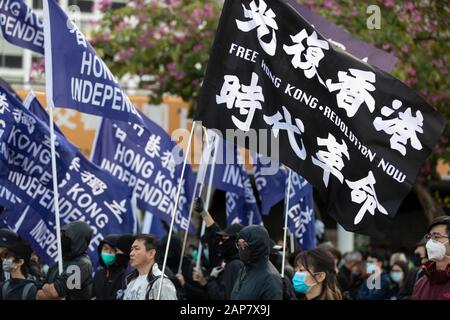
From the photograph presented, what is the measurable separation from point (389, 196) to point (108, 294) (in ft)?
11.7

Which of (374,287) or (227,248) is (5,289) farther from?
(374,287)

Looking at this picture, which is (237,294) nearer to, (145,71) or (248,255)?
(248,255)

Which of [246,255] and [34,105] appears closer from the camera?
[246,255]

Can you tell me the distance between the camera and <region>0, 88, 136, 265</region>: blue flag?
1123cm

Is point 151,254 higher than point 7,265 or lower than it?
higher

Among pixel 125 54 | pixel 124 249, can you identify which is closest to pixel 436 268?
pixel 124 249

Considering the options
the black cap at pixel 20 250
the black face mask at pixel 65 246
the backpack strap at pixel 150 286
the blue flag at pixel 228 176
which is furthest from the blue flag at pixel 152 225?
the backpack strap at pixel 150 286

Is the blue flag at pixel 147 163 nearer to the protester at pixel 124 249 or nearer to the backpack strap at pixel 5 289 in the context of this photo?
the protester at pixel 124 249

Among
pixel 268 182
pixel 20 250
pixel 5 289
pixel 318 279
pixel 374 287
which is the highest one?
pixel 318 279

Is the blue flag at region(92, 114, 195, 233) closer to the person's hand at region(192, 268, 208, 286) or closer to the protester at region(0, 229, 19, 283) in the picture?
the person's hand at region(192, 268, 208, 286)

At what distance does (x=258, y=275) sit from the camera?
8.75 metres

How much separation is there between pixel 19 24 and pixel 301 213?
486cm

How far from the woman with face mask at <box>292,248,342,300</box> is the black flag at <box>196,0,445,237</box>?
0.32 meters
